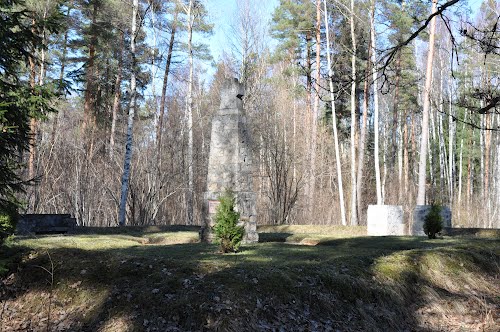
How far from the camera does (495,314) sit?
665 cm

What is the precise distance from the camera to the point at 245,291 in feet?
19.2

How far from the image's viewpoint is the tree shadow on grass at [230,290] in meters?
5.51

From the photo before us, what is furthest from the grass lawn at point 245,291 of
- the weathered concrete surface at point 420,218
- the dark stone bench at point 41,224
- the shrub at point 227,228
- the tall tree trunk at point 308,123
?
the tall tree trunk at point 308,123

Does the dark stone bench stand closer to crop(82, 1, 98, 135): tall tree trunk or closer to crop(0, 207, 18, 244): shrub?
crop(0, 207, 18, 244): shrub

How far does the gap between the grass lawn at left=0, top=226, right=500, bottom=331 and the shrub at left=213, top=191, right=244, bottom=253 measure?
275mm

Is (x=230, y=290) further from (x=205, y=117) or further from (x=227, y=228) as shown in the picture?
(x=205, y=117)

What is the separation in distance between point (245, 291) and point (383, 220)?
8.99 m

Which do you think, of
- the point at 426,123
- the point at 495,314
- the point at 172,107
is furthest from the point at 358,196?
the point at 495,314

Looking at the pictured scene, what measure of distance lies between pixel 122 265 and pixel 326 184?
19.2m

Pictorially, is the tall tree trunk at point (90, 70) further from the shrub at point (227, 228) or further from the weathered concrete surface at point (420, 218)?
the shrub at point (227, 228)

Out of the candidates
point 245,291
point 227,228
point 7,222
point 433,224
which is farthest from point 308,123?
point 245,291

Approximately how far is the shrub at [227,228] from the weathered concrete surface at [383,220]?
277 inches

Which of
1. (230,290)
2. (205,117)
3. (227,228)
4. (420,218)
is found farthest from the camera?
(205,117)

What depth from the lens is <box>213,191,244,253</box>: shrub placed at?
793 cm
